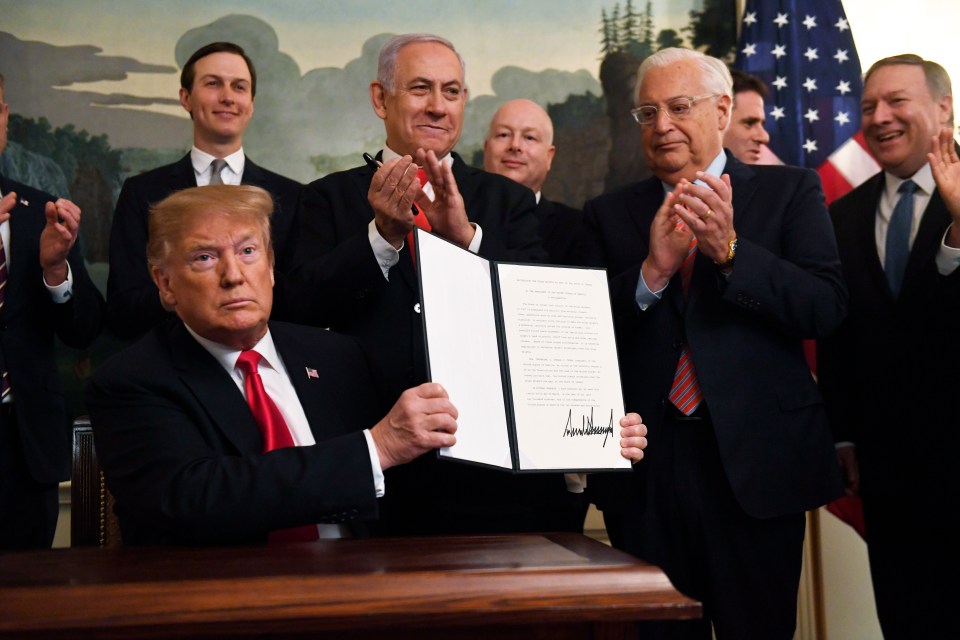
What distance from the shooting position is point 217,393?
97.7 inches

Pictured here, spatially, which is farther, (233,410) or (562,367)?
(562,367)

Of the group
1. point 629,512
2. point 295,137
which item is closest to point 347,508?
point 629,512

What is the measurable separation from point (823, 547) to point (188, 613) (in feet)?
→ 14.0

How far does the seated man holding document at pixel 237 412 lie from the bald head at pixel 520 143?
2.52 m

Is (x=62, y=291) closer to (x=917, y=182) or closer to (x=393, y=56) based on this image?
(x=393, y=56)

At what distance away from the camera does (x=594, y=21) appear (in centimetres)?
564

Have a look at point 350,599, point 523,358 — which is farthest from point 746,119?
point 350,599

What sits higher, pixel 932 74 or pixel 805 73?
pixel 805 73

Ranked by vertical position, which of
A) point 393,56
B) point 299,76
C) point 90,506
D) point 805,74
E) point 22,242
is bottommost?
point 90,506

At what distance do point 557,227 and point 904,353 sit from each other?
5.54 ft

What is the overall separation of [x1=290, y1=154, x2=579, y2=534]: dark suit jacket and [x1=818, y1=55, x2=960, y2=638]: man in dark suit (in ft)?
4.27

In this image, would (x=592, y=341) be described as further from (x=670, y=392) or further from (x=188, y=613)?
(x=188, y=613)

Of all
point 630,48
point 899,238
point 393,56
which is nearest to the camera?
point 393,56

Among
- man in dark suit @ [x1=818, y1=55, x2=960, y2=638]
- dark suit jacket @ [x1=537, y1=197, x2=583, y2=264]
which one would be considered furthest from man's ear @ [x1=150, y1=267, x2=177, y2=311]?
man in dark suit @ [x1=818, y1=55, x2=960, y2=638]
